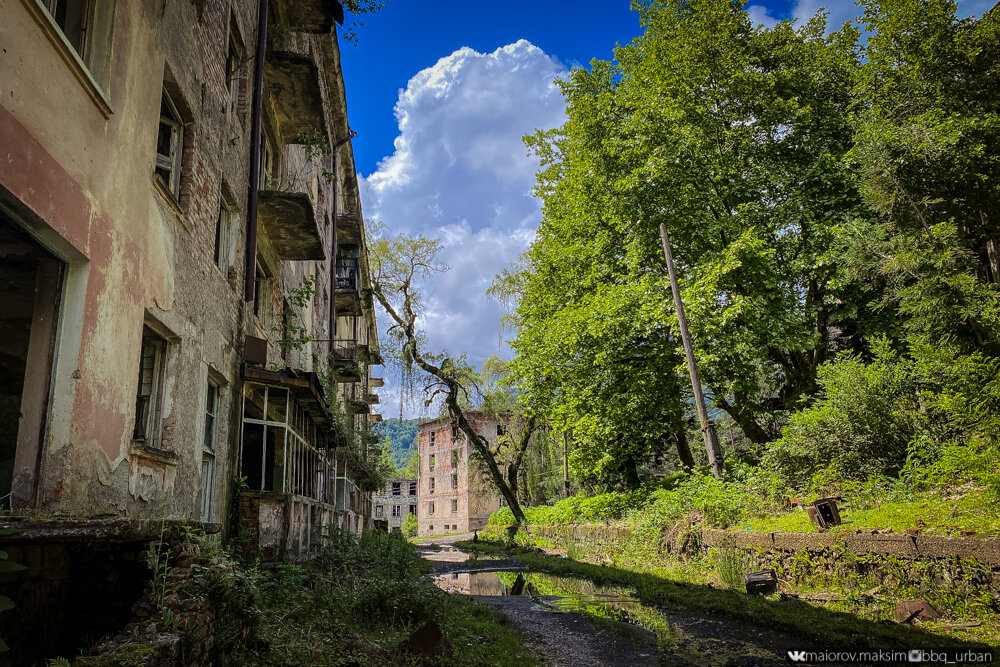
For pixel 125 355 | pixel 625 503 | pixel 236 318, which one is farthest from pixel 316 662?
pixel 625 503

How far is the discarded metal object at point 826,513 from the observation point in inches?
336

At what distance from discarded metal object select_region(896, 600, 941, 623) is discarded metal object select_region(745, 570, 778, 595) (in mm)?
2344

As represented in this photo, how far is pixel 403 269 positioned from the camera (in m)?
24.7

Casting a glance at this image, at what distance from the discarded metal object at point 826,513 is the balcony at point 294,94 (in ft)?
39.6

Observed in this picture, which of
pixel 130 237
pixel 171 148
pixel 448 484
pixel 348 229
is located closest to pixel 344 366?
pixel 348 229

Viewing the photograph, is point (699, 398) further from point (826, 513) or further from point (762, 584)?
point (762, 584)

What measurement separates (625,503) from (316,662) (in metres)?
14.7

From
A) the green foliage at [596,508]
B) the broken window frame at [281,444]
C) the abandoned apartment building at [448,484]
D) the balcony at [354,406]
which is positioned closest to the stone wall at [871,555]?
the green foliage at [596,508]

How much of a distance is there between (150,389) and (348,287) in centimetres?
1472

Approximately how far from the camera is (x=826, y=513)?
28.2 feet

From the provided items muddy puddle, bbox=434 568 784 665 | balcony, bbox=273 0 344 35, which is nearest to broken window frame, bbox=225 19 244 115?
balcony, bbox=273 0 344 35

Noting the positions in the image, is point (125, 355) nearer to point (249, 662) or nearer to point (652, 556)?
point (249, 662)

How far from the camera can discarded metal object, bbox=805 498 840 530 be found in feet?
28.0

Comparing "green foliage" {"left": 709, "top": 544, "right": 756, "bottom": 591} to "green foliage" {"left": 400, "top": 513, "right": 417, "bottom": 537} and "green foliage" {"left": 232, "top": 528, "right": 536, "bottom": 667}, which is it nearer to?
"green foliage" {"left": 232, "top": 528, "right": 536, "bottom": 667}
